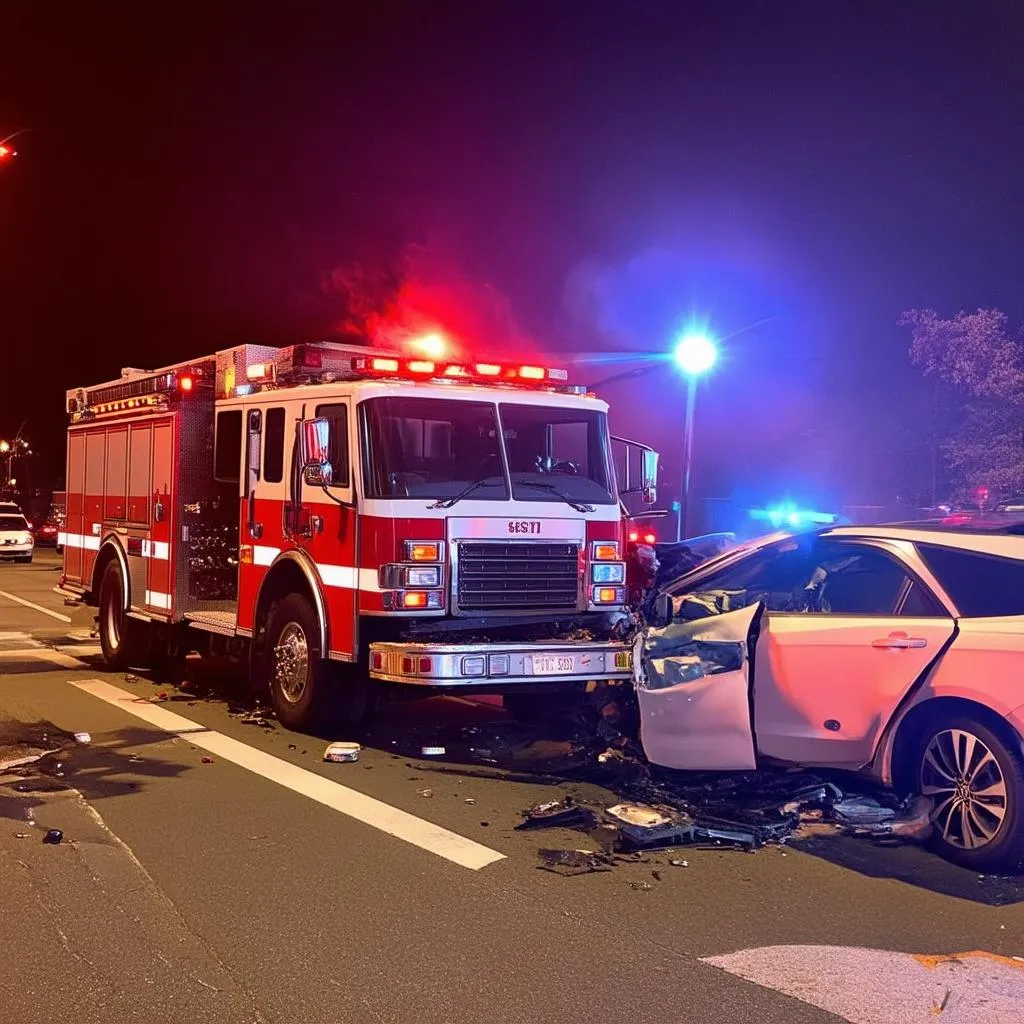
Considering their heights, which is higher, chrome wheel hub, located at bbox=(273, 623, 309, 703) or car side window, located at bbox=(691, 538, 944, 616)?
car side window, located at bbox=(691, 538, 944, 616)

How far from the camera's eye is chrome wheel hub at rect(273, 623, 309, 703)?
785cm

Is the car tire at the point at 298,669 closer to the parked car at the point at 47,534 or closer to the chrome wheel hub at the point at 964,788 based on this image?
the chrome wheel hub at the point at 964,788

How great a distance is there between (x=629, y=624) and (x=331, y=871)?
333cm

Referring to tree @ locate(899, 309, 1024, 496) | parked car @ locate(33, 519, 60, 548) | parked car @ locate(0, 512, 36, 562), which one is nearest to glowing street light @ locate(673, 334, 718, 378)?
tree @ locate(899, 309, 1024, 496)

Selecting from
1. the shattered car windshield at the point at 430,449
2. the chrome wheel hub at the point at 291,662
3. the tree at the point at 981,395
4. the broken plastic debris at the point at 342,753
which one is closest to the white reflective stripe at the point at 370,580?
the shattered car windshield at the point at 430,449

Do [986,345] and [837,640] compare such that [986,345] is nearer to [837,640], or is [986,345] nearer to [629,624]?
[629,624]

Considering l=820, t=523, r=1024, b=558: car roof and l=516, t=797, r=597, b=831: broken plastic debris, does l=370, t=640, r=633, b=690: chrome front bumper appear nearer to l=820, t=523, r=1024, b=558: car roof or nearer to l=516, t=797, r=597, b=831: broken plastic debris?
l=516, t=797, r=597, b=831: broken plastic debris

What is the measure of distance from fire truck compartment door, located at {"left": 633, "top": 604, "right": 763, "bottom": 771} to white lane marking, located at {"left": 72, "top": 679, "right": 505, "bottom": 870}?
122cm

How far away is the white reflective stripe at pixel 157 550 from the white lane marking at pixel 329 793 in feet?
4.51

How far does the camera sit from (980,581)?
530 centimetres

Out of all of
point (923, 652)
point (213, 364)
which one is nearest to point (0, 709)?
point (213, 364)

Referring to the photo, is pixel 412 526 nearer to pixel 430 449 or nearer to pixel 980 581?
pixel 430 449

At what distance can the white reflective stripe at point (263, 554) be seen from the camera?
824 cm

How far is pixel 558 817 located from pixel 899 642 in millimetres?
1984
